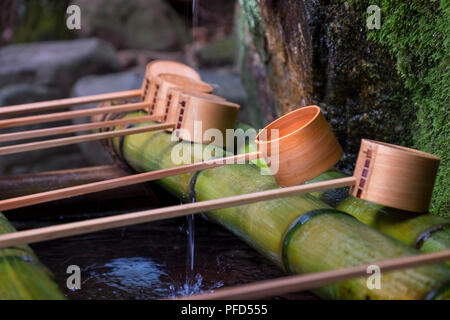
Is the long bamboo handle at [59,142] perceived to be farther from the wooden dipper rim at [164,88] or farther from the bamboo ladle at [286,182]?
the bamboo ladle at [286,182]

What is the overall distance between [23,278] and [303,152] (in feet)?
4.27

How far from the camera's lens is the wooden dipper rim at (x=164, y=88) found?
356 cm

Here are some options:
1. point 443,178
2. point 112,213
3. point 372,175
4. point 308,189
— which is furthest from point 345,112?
point 112,213

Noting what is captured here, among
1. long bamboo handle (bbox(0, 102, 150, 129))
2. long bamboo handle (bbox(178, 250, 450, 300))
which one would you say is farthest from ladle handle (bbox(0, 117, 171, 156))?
long bamboo handle (bbox(178, 250, 450, 300))

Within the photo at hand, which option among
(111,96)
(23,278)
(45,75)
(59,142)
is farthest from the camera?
(45,75)

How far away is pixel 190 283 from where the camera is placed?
240 cm

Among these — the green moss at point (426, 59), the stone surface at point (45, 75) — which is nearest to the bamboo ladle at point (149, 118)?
the green moss at point (426, 59)

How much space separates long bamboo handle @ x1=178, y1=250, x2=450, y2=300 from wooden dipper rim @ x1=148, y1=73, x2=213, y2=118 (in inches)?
85.5

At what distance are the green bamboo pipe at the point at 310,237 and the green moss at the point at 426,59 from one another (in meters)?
0.84

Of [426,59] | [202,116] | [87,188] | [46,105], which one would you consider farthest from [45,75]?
[426,59]

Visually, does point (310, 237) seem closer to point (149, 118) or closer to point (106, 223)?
point (106, 223)

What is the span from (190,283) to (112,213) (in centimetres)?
135

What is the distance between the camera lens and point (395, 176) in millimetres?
2146
